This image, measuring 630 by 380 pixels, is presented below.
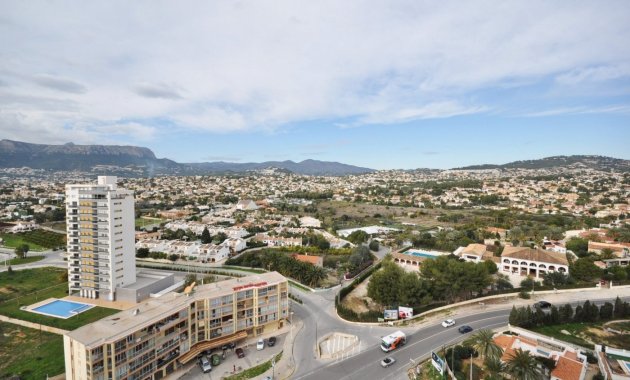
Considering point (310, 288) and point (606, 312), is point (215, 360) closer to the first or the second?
point (310, 288)

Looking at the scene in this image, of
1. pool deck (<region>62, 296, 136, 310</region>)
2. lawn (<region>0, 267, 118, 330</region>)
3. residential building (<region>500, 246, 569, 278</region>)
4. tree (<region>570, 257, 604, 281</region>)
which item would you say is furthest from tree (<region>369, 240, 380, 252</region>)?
lawn (<region>0, 267, 118, 330</region>)

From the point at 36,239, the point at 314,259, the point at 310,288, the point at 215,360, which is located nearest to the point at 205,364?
the point at 215,360

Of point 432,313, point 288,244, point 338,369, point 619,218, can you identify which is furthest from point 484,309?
point 619,218

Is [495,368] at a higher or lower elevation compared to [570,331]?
higher

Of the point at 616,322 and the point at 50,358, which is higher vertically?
the point at 616,322

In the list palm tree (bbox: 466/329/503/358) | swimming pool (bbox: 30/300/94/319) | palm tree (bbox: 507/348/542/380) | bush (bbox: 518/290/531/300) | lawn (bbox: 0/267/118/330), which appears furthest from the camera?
bush (bbox: 518/290/531/300)

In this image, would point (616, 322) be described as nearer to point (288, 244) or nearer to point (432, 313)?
point (432, 313)

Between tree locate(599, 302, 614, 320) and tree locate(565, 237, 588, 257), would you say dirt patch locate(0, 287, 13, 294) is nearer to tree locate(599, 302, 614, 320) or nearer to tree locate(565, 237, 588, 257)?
tree locate(599, 302, 614, 320)
